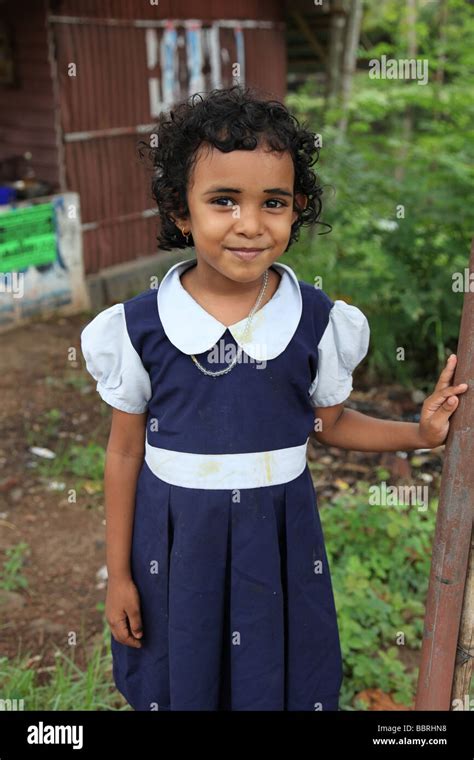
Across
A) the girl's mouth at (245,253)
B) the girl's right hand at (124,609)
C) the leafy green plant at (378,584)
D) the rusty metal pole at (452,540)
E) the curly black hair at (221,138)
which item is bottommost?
the leafy green plant at (378,584)

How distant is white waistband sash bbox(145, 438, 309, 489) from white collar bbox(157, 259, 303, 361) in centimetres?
21

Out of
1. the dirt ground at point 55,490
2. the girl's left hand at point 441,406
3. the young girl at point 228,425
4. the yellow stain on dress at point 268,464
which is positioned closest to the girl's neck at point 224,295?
the young girl at point 228,425

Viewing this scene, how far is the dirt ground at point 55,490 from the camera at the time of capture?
109 inches

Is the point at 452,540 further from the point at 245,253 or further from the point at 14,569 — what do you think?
the point at 14,569

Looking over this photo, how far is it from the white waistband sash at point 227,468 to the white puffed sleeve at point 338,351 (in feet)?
0.46

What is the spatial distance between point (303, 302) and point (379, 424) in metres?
0.31

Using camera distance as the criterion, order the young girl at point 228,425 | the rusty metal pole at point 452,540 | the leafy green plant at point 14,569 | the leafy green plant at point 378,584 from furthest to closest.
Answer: the leafy green plant at point 14,569
the leafy green plant at point 378,584
the young girl at point 228,425
the rusty metal pole at point 452,540

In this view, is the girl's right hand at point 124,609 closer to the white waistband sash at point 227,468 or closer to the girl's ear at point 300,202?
the white waistband sash at point 227,468

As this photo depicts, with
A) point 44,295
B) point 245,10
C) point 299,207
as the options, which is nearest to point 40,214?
Result: point 44,295

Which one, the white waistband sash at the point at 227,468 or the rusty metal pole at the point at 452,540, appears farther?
the white waistband sash at the point at 227,468

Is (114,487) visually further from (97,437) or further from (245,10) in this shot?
(245,10)

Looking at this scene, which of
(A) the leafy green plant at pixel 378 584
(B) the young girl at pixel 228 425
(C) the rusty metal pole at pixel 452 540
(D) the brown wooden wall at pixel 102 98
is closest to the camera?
(C) the rusty metal pole at pixel 452 540

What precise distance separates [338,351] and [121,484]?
0.55 m

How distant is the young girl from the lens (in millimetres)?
1473
